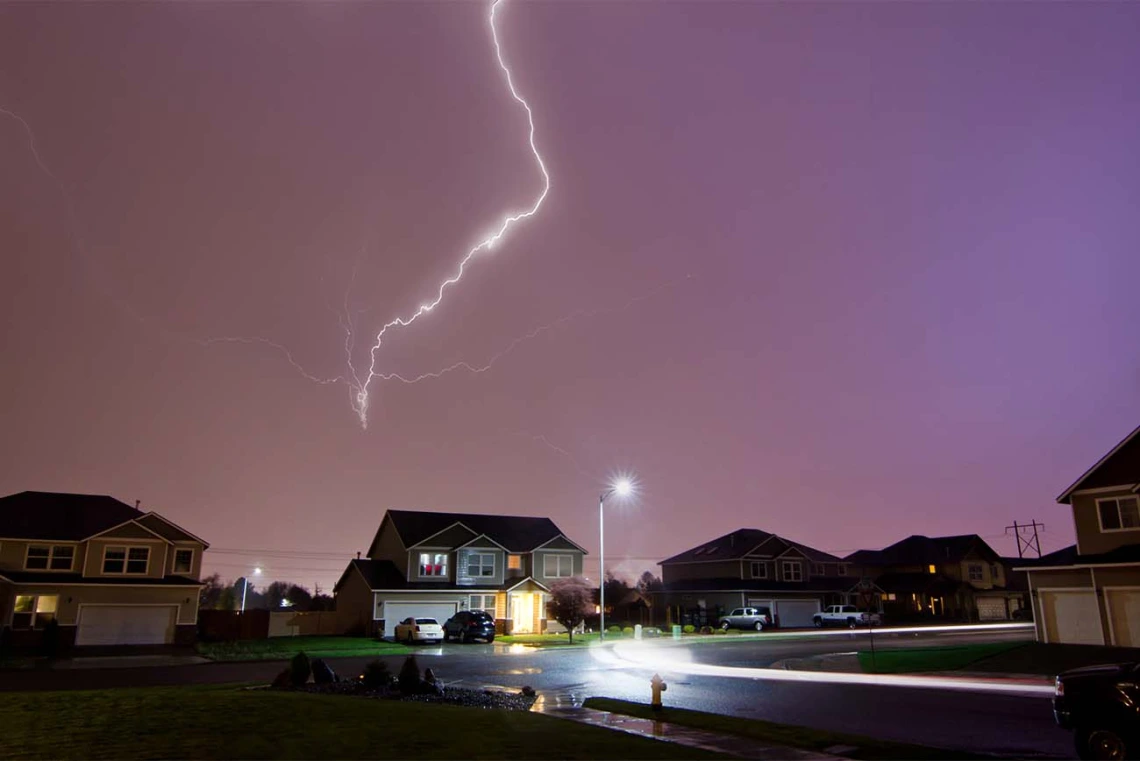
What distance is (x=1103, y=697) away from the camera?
11.0 meters

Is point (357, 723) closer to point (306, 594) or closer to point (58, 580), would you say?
point (58, 580)

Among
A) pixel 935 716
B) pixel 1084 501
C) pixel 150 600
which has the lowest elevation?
pixel 935 716

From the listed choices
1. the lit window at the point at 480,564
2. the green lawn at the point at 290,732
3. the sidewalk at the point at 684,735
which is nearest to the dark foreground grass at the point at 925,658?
the sidewalk at the point at 684,735

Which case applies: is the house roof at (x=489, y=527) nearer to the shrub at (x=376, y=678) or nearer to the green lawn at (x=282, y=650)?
the green lawn at (x=282, y=650)

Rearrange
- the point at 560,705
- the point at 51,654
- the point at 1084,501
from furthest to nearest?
the point at 51,654
the point at 1084,501
the point at 560,705

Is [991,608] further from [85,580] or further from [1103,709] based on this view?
[1103,709]

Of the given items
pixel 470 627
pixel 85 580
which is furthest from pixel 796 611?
pixel 85 580

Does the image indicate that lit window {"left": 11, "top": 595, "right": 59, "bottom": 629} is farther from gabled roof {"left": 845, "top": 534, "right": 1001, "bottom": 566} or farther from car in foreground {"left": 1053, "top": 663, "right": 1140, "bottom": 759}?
gabled roof {"left": 845, "top": 534, "right": 1001, "bottom": 566}

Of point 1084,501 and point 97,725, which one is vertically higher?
point 1084,501

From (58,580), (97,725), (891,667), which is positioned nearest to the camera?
(97,725)

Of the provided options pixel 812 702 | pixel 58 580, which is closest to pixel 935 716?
pixel 812 702

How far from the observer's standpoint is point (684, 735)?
12570mm

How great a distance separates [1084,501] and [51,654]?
44655mm

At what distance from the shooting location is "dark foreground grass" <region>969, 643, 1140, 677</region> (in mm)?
25219
